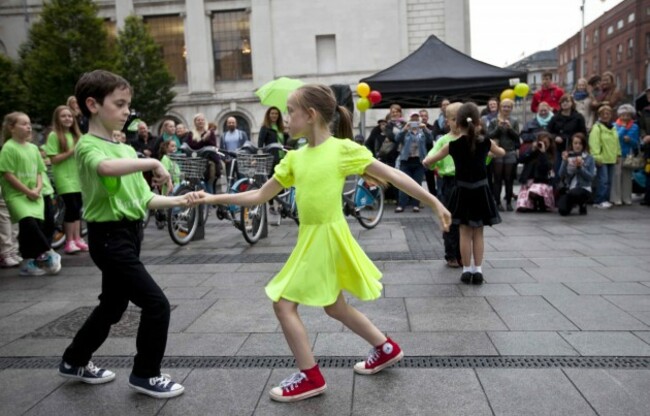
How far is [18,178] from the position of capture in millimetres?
6602

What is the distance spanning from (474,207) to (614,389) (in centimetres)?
269

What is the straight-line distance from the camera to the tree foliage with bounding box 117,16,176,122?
1104 inches

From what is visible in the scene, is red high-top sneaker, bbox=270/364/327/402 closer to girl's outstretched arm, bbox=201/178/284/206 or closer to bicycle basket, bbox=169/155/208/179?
girl's outstretched arm, bbox=201/178/284/206

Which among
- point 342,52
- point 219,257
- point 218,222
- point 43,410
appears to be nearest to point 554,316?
point 43,410

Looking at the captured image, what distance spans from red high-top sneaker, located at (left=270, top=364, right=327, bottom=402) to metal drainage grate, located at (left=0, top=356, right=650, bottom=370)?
0.45 meters

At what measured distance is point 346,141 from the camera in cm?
327

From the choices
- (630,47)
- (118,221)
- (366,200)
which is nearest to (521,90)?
(366,200)

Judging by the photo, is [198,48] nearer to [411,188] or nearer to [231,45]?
[231,45]

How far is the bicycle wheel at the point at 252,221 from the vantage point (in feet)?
26.4

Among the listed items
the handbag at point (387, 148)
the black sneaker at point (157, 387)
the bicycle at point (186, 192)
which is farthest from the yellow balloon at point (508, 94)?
the black sneaker at point (157, 387)

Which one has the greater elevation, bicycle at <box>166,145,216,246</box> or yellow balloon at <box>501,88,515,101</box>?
yellow balloon at <box>501,88,515,101</box>

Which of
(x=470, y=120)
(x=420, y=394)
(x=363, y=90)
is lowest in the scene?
(x=420, y=394)

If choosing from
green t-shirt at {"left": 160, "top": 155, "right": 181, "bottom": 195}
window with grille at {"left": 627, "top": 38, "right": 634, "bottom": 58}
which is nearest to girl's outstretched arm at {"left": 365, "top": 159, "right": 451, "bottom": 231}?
green t-shirt at {"left": 160, "top": 155, "right": 181, "bottom": 195}

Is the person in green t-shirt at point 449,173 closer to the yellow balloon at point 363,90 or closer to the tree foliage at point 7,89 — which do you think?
the yellow balloon at point 363,90
